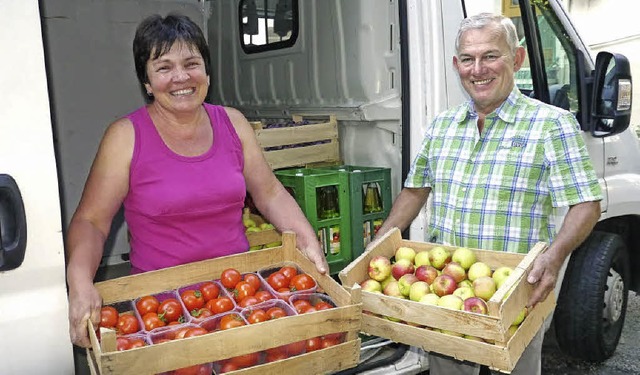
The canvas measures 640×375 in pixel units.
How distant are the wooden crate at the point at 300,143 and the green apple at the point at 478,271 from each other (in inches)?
76.3

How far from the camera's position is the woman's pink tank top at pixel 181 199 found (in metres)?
2.20

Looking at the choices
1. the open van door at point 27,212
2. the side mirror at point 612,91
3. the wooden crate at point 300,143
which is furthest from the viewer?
the wooden crate at point 300,143

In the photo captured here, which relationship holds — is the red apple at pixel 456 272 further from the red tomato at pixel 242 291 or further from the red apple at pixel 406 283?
the red tomato at pixel 242 291

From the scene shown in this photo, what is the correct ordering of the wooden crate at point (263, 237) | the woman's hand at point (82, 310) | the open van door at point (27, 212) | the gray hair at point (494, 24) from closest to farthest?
1. the open van door at point (27, 212)
2. the woman's hand at point (82, 310)
3. the gray hair at point (494, 24)
4. the wooden crate at point (263, 237)

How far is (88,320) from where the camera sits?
1.72 meters

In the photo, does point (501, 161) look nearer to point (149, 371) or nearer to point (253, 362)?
point (253, 362)

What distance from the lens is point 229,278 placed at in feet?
6.97

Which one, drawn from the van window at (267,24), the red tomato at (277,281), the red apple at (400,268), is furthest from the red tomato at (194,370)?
the van window at (267,24)

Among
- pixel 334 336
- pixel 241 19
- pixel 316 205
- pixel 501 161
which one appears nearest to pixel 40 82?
pixel 334 336

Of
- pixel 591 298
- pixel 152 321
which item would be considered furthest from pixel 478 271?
pixel 591 298

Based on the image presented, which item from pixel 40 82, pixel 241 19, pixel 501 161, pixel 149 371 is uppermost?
pixel 241 19

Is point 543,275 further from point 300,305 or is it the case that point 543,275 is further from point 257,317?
point 257,317

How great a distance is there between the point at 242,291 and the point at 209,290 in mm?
118

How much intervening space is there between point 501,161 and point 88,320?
1.62 metres
